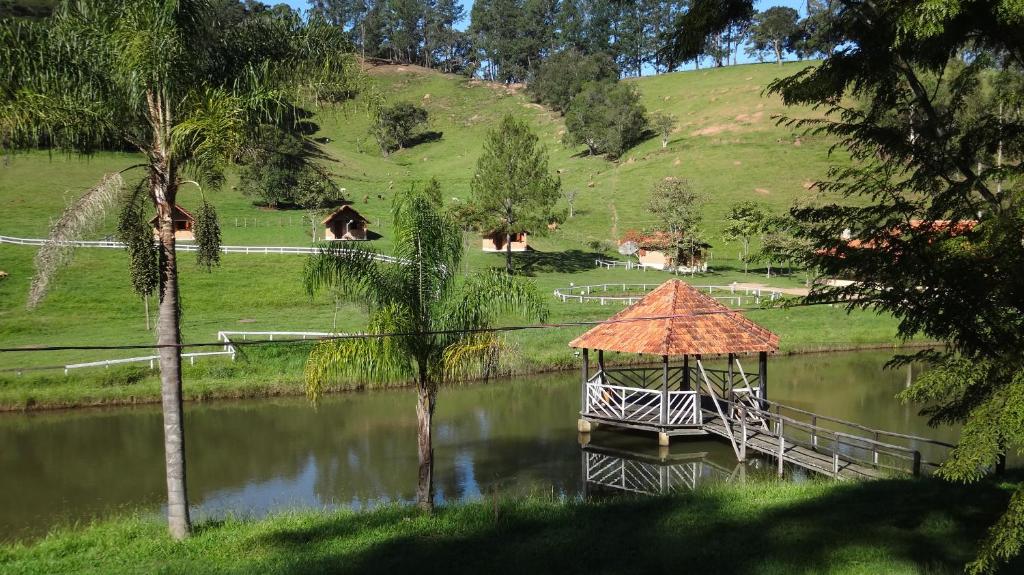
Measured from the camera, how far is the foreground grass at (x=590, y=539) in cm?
985

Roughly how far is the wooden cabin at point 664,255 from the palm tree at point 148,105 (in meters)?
45.6

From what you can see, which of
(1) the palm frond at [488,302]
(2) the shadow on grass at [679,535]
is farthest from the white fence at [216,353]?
(2) the shadow on grass at [679,535]

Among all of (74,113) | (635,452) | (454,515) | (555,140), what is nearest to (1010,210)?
(454,515)

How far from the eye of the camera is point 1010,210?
734 cm

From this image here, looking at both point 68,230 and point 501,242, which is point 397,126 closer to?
point 501,242

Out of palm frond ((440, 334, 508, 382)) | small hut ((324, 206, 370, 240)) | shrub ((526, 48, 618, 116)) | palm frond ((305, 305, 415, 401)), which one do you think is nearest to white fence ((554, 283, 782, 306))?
small hut ((324, 206, 370, 240))

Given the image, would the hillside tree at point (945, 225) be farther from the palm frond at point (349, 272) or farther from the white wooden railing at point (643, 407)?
the white wooden railing at point (643, 407)

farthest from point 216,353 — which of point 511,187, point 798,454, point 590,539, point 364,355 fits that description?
point 511,187

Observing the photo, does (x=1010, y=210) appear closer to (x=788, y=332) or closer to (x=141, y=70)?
(x=141, y=70)

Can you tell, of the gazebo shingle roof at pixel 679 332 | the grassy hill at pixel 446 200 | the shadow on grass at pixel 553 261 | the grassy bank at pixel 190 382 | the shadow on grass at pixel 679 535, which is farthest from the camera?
the shadow on grass at pixel 553 261

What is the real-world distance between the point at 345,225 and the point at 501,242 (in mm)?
12258

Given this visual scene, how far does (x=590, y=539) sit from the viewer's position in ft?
35.8

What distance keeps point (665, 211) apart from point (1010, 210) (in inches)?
1980

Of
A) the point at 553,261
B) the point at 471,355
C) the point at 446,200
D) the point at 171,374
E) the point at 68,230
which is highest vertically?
the point at 446,200
